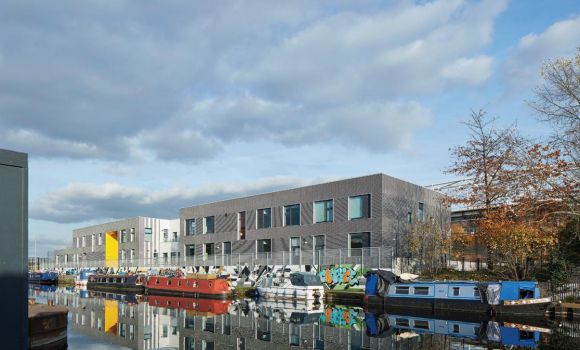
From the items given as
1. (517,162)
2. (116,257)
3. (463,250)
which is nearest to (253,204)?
(463,250)

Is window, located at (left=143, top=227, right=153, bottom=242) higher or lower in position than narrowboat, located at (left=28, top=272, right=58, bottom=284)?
higher

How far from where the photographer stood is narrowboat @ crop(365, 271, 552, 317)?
27.4 meters

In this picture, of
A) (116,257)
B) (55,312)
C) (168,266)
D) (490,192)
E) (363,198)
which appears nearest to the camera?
(55,312)

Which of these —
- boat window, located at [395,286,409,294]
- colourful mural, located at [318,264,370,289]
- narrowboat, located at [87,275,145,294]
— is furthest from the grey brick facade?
narrowboat, located at [87,275,145,294]

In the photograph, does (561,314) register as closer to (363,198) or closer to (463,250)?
(463,250)

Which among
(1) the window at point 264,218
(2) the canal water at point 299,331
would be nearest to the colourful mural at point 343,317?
(2) the canal water at point 299,331

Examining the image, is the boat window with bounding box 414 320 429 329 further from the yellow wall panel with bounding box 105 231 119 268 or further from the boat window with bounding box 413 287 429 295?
the yellow wall panel with bounding box 105 231 119 268

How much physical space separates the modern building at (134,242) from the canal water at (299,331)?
36520 millimetres

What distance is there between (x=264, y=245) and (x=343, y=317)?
24.3m

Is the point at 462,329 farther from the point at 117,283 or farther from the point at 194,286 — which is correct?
the point at 117,283

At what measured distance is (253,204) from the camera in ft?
179

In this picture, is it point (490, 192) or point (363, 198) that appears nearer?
point (490, 192)

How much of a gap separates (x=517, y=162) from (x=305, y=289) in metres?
17.1

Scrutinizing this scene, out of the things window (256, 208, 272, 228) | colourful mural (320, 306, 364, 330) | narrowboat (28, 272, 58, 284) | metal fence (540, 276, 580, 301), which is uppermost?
window (256, 208, 272, 228)
